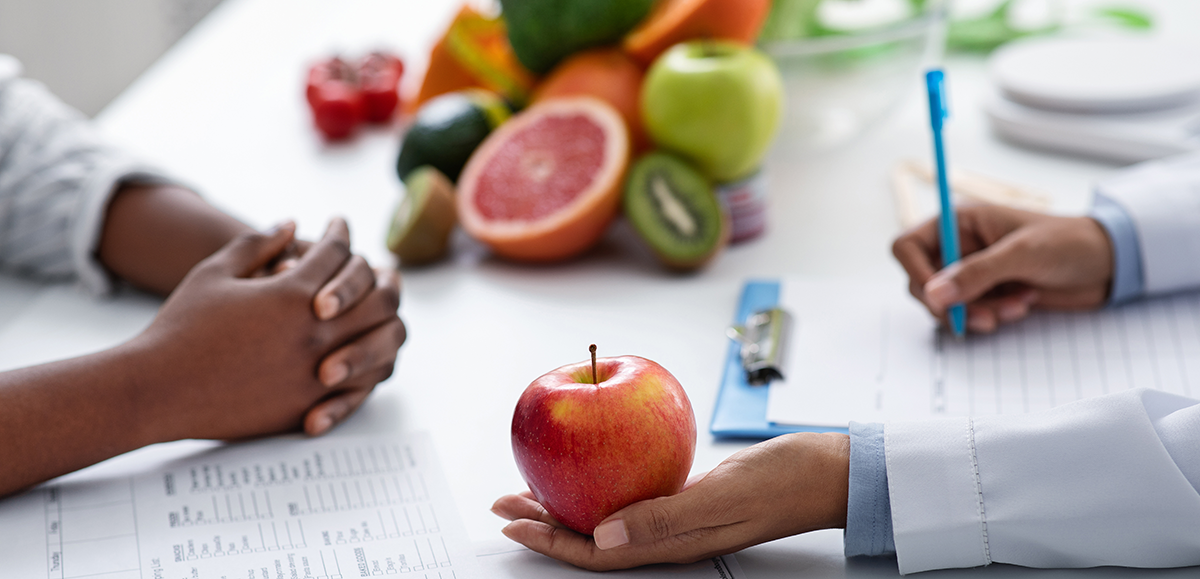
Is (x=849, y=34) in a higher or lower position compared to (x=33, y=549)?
higher

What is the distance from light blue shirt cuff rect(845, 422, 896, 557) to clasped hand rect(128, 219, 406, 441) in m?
0.43

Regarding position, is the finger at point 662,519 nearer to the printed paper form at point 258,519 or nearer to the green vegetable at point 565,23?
the printed paper form at point 258,519

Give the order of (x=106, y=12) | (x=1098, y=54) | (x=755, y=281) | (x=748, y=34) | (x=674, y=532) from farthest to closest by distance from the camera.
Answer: (x=106, y=12) < (x=1098, y=54) < (x=748, y=34) < (x=755, y=281) < (x=674, y=532)

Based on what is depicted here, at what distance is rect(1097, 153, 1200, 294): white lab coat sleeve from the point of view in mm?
975

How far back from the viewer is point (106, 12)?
2689mm

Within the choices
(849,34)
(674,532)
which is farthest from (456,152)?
(674,532)

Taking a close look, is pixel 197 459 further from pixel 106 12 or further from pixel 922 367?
pixel 106 12

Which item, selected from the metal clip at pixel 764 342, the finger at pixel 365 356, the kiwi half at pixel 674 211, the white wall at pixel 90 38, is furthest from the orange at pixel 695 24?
the white wall at pixel 90 38

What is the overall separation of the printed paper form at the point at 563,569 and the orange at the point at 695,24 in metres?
0.70

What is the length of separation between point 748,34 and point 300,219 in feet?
1.92

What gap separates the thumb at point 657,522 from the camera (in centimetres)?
64

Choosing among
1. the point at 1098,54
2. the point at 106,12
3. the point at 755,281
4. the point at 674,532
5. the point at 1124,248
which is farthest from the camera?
the point at 106,12

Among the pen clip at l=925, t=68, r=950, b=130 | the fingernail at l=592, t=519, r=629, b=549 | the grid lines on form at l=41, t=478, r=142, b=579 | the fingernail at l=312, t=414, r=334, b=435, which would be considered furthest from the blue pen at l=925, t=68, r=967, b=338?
the grid lines on form at l=41, t=478, r=142, b=579

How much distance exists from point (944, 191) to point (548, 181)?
45 centimetres
